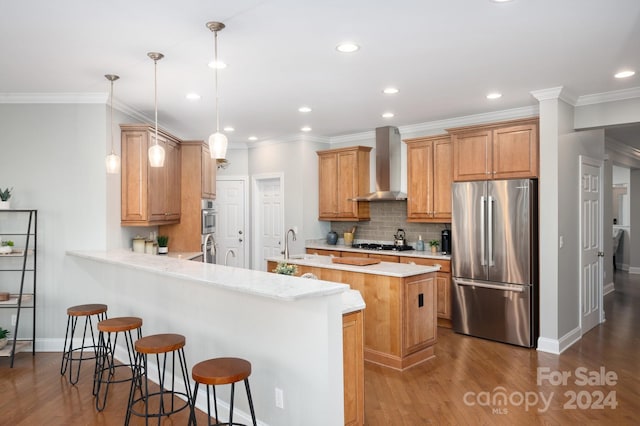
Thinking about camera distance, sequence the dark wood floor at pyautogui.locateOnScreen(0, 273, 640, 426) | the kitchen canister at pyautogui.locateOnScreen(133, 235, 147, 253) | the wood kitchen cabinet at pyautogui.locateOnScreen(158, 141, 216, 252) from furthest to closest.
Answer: the wood kitchen cabinet at pyautogui.locateOnScreen(158, 141, 216, 252)
the kitchen canister at pyautogui.locateOnScreen(133, 235, 147, 253)
the dark wood floor at pyautogui.locateOnScreen(0, 273, 640, 426)

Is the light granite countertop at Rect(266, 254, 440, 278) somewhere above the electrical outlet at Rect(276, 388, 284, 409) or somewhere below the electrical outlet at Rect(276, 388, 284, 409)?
above

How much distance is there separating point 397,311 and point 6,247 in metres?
3.85

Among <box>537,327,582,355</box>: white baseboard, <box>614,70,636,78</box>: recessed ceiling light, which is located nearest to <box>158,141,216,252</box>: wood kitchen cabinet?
<box>537,327,582,355</box>: white baseboard

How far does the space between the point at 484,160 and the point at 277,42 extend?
10.0ft

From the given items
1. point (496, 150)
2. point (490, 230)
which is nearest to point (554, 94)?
point (496, 150)

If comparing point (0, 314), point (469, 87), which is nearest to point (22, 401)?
point (0, 314)

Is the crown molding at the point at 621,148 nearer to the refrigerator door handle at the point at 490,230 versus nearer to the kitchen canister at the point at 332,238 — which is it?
the refrigerator door handle at the point at 490,230

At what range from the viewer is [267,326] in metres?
2.79

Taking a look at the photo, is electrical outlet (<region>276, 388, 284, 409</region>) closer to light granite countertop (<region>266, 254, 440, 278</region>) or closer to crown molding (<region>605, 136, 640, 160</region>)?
light granite countertop (<region>266, 254, 440, 278</region>)

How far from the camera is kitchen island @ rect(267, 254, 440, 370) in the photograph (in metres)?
4.13

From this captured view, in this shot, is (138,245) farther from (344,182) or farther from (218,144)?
(344,182)

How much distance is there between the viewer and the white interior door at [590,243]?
17.1 feet

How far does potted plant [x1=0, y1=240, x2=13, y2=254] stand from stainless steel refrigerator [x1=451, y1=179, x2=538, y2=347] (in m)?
4.78

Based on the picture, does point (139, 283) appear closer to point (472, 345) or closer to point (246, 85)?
point (246, 85)
